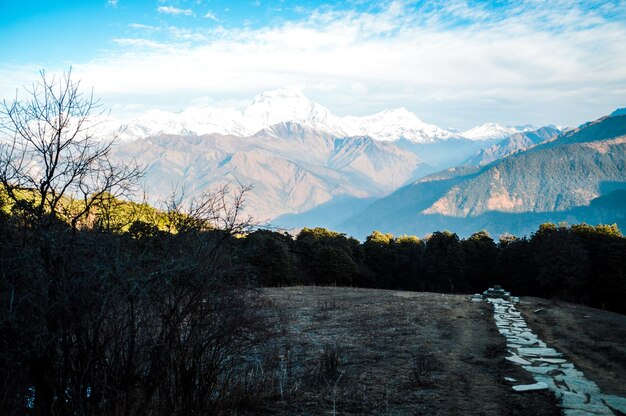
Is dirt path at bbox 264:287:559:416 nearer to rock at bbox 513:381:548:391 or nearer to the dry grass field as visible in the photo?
the dry grass field

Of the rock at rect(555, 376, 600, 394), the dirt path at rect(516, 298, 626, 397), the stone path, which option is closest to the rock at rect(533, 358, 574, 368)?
the stone path

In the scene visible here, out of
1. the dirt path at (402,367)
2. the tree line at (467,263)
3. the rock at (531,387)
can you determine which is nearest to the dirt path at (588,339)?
the rock at (531,387)

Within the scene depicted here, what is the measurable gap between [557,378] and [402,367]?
11.6ft

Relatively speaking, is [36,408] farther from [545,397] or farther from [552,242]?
[552,242]

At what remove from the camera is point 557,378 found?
9.81 metres

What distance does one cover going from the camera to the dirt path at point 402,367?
866cm

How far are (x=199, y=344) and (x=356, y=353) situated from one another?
674cm

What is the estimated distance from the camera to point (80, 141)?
7.95m

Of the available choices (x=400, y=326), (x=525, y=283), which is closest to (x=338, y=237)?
(x=525, y=283)

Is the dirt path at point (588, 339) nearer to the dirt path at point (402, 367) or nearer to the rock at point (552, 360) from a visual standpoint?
the rock at point (552, 360)

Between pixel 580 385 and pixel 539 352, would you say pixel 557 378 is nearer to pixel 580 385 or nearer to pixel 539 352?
pixel 580 385

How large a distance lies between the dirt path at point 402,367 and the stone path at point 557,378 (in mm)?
273

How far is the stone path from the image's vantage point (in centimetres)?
816

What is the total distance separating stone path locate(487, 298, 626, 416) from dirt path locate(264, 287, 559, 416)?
0.27 metres
